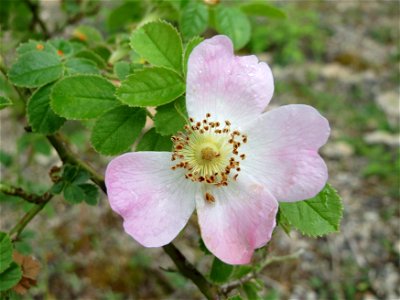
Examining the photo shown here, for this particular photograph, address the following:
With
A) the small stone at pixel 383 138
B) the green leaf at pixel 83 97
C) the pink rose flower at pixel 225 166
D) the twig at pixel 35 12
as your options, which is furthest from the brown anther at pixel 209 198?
the small stone at pixel 383 138

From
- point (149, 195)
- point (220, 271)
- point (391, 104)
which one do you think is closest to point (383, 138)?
point (391, 104)

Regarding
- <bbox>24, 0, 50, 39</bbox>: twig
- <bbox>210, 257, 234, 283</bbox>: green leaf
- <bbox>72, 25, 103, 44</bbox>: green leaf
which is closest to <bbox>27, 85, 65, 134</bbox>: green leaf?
<bbox>210, 257, 234, 283</bbox>: green leaf

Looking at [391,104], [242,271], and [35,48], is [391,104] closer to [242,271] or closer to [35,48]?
[242,271]

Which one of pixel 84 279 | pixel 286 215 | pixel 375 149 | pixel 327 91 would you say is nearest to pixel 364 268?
pixel 375 149

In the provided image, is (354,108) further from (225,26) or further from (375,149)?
(225,26)

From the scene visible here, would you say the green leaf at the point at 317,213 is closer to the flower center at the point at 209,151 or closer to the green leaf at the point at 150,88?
the flower center at the point at 209,151
